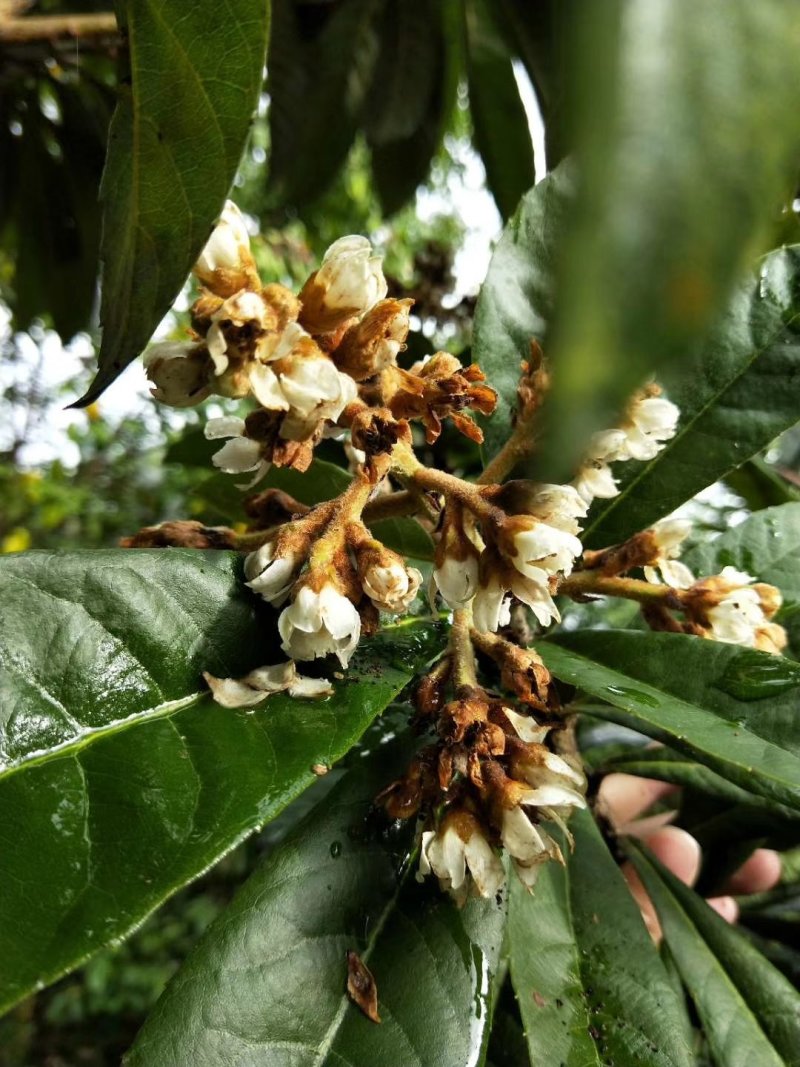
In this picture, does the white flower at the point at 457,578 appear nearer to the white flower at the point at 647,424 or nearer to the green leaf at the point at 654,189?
the white flower at the point at 647,424

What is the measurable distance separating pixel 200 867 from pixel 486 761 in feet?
0.77

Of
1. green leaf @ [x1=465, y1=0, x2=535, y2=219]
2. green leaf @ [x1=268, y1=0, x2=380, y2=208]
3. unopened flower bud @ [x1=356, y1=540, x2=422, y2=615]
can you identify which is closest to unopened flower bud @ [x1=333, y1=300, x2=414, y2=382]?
unopened flower bud @ [x1=356, y1=540, x2=422, y2=615]

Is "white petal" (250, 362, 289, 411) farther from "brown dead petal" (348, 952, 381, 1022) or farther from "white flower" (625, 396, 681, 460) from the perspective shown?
"brown dead petal" (348, 952, 381, 1022)

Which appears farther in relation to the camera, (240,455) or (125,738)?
(240,455)

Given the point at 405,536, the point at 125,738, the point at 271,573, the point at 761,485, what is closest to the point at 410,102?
the point at 761,485

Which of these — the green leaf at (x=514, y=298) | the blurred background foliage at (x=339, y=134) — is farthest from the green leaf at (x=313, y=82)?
the green leaf at (x=514, y=298)

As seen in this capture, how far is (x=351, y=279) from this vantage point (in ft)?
1.95

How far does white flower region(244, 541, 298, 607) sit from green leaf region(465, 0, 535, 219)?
103cm

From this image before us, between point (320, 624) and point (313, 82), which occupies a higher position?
point (313, 82)

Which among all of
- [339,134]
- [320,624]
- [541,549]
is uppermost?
[339,134]

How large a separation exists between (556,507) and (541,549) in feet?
0.13

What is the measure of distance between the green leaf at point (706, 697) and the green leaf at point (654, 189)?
403mm

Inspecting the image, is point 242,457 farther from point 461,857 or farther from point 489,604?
point 461,857

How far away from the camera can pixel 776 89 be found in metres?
0.21
